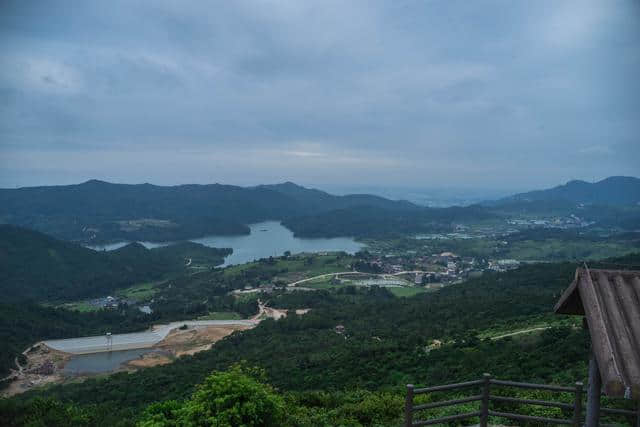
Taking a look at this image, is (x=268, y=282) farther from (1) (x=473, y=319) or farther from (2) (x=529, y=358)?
(2) (x=529, y=358)

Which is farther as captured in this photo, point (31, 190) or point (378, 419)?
point (31, 190)

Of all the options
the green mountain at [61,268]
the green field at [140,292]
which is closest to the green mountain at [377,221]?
the green mountain at [61,268]

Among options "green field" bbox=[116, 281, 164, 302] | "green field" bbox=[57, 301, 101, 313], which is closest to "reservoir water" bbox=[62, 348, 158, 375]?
"green field" bbox=[57, 301, 101, 313]

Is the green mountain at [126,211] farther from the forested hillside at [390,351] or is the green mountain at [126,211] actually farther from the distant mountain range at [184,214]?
the forested hillside at [390,351]

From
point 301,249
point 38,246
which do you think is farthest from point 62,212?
point 301,249

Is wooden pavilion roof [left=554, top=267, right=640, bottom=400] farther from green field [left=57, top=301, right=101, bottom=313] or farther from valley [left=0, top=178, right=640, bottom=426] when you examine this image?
green field [left=57, top=301, right=101, bottom=313]

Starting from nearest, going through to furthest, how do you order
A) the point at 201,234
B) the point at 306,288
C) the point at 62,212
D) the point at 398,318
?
the point at 398,318, the point at 306,288, the point at 201,234, the point at 62,212
